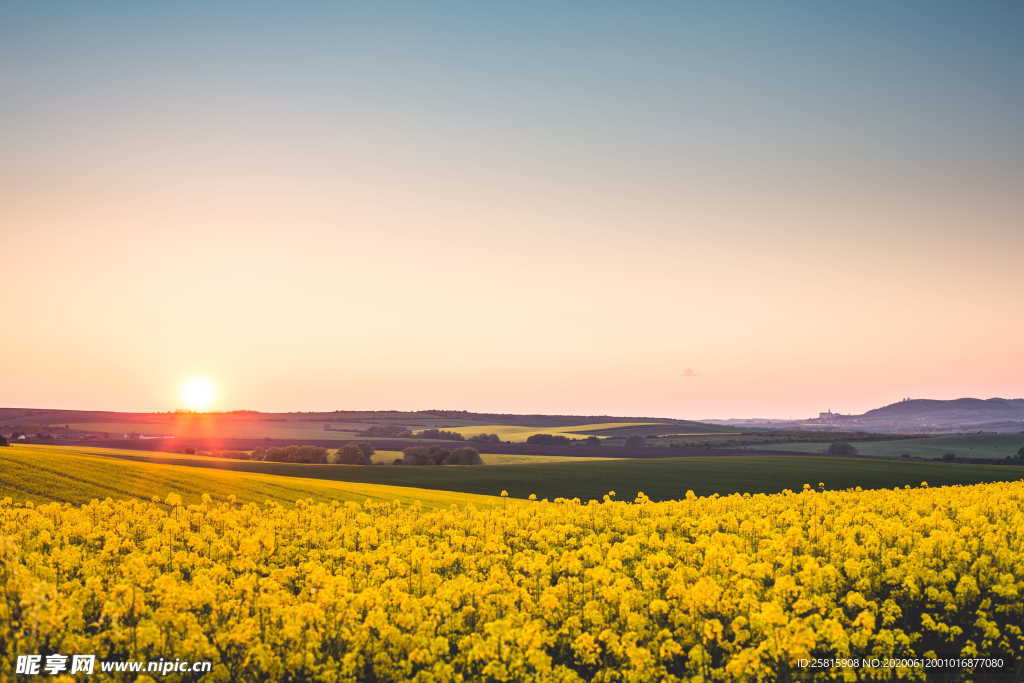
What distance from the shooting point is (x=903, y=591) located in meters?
14.5

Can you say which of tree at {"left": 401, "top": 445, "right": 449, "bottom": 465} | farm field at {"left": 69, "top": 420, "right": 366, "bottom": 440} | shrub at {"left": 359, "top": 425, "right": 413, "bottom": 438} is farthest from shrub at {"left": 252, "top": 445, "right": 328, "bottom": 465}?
shrub at {"left": 359, "top": 425, "right": 413, "bottom": 438}

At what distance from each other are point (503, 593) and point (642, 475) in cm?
5682

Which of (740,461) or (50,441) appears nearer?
(740,461)

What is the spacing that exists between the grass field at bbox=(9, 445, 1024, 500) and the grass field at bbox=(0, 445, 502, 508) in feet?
53.3

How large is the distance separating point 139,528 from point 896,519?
21.2 m

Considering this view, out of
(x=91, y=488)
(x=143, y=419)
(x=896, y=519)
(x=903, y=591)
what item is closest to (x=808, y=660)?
(x=903, y=591)

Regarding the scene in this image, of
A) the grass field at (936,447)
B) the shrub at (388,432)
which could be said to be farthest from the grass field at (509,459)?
the shrub at (388,432)

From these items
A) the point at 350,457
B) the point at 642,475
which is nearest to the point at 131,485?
the point at 642,475

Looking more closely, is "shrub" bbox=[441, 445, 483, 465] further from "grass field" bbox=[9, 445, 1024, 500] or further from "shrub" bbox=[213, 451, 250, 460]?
"shrub" bbox=[213, 451, 250, 460]

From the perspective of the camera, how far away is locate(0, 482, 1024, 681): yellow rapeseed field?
10.5 metres

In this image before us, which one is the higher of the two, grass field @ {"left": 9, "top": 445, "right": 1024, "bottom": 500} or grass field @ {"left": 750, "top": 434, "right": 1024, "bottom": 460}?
grass field @ {"left": 9, "top": 445, "right": 1024, "bottom": 500}

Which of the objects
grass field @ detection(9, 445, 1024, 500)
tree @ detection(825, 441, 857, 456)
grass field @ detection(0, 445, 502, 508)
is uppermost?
grass field @ detection(0, 445, 502, 508)

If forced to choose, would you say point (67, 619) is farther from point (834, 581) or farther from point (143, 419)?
point (143, 419)

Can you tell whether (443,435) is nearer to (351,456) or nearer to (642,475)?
(351,456)
